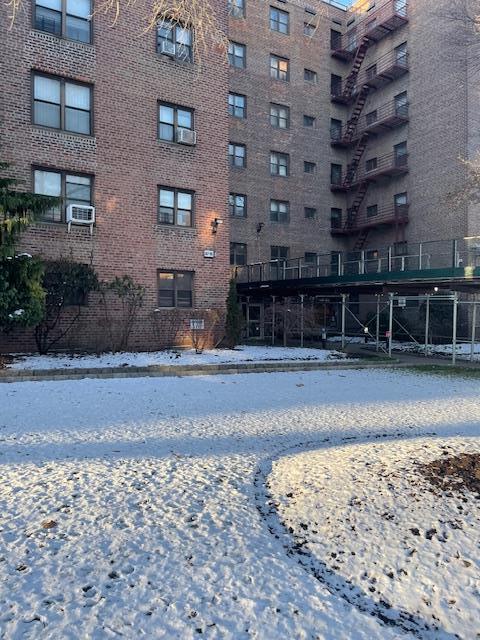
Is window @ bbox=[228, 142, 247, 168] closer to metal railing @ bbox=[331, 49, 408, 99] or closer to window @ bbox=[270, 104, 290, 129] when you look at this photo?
window @ bbox=[270, 104, 290, 129]

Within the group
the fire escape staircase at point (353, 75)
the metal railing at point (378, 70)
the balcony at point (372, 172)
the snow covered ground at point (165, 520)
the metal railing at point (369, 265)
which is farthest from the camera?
the fire escape staircase at point (353, 75)

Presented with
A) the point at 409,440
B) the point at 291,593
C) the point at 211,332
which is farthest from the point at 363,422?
the point at 211,332

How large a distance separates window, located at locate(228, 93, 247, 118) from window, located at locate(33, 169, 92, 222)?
15232mm

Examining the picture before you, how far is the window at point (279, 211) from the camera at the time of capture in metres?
30.0

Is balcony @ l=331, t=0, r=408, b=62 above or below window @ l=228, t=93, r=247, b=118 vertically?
above

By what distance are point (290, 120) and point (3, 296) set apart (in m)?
23.9

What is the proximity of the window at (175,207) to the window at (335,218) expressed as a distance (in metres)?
16.9

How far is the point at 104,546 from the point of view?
3055mm

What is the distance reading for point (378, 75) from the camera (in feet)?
98.7

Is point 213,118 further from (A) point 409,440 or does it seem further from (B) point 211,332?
(A) point 409,440

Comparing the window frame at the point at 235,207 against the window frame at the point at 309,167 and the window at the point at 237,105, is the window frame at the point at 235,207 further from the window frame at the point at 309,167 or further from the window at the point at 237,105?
the window frame at the point at 309,167

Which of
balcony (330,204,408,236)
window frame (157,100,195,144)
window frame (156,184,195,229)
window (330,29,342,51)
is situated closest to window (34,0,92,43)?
window frame (157,100,195,144)

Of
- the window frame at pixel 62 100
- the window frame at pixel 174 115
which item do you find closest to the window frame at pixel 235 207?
the window frame at pixel 174 115

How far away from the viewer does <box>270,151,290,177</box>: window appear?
30.0 m
